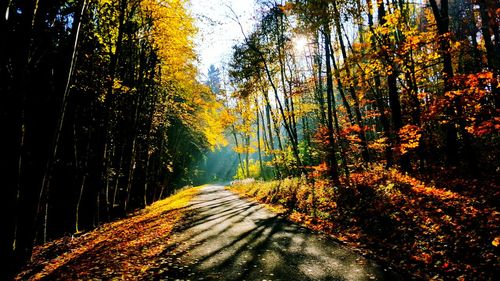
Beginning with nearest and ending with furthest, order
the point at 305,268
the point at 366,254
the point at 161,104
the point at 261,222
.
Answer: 1. the point at 305,268
2. the point at 366,254
3. the point at 261,222
4. the point at 161,104

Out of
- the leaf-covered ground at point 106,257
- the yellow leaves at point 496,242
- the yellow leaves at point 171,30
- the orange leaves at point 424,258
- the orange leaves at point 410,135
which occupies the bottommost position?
the orange leaves at point 424,258

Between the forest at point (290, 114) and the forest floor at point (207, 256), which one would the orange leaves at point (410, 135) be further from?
the forest floor at point (207, 256)

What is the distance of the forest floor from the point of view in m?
6.37

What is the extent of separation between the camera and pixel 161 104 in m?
20.5

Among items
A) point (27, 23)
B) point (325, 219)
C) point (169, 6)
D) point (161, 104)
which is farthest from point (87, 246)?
point (161, 104)

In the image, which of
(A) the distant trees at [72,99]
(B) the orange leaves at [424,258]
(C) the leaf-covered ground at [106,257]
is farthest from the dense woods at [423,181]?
(A) the distant trees at [72,99]

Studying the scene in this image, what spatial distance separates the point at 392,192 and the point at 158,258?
7.94 meters

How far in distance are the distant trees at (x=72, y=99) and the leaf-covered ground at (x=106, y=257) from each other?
713mm

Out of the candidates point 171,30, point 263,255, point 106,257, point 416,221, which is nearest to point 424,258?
point 416,221

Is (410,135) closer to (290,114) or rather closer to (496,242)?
(496,242)

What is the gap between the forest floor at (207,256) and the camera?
637 centimetres

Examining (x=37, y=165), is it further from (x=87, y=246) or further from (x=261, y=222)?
(x=261, y=222)

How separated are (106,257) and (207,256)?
9.25 feet

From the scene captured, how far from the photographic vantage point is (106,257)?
26.3ft
